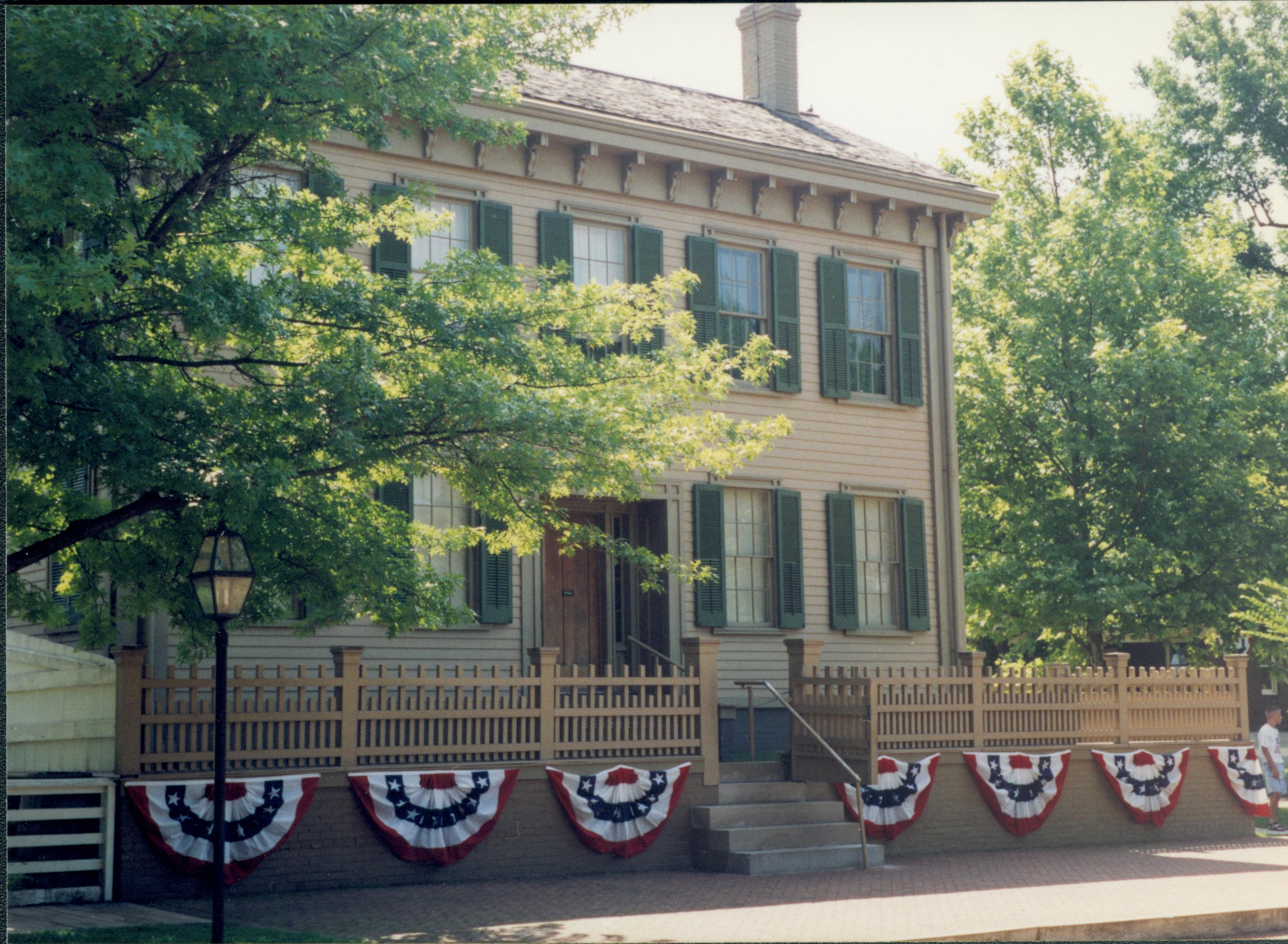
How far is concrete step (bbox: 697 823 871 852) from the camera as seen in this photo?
44.3 ft

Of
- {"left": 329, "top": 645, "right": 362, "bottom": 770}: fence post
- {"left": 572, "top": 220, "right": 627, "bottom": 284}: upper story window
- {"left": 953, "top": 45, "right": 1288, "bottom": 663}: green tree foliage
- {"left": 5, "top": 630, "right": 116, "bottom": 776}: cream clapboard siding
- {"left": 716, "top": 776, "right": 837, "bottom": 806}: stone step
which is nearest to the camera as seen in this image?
{"left": 5, "top": 630, "right": 116, "bottom": 776}: cream clapboard siding

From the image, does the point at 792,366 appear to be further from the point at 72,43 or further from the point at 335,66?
the point at 72,43

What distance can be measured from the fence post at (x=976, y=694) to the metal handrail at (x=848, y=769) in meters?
1.75

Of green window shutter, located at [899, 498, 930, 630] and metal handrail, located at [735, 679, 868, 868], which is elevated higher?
green window shutter, located at [899, 498, 930, 630]

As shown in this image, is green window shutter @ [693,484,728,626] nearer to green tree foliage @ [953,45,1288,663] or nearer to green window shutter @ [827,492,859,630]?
green window shutter @ [827,492,859,630]

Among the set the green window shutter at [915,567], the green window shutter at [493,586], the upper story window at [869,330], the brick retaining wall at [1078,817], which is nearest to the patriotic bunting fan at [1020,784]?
the brick retaining wall at [1078,817]

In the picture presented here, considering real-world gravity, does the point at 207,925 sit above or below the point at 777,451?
below

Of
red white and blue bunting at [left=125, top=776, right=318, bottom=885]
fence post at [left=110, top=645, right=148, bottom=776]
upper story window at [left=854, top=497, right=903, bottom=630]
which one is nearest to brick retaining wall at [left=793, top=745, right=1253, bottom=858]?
upper story window at [left=854, top=497, right=903, bottom=630]

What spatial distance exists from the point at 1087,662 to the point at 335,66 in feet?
62.8

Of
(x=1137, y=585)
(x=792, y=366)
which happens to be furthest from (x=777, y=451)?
(x=1137, y=585)

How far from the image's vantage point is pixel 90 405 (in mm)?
9812

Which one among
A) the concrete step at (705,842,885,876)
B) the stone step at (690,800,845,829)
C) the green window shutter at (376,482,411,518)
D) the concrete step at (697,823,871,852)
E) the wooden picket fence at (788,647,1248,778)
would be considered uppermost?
the green window shutter at (376,482,411,518)

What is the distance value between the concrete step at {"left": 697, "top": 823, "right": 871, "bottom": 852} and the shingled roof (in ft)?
30.2

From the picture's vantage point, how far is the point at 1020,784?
15648mm
